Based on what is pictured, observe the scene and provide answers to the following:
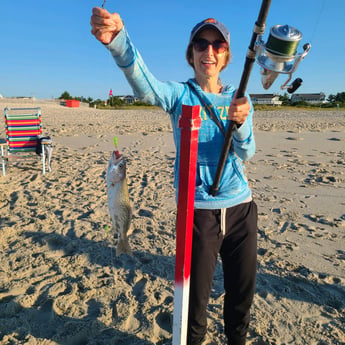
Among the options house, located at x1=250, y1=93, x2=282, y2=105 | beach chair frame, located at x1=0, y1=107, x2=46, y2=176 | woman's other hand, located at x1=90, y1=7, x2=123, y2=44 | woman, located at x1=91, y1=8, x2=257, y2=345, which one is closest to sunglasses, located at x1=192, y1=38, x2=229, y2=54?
woman, located at x1=91, y1=8, x2=257, y2=345

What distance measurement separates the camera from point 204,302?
6.77 feet

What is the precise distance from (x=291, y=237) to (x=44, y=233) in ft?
11.5

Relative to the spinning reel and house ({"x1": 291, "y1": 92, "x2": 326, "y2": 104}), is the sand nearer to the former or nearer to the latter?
house ({"x1": 291, "y1": 92, "x2": 326, "y2": 104})

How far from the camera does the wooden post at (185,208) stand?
5.10 feet

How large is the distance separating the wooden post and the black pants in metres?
0.21

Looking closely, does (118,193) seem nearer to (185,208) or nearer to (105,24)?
(185,208)

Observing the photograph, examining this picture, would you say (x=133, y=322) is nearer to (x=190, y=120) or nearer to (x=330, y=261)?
(x=190, y=120)

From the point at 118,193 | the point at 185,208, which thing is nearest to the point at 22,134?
the point at 118,193

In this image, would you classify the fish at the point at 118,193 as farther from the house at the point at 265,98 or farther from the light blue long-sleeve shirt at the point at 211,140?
the house at the point at 265,98

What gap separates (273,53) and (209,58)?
635mm

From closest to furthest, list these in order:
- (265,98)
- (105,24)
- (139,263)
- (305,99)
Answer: (105,24) < (265,98) < (139,263) < (305,99)

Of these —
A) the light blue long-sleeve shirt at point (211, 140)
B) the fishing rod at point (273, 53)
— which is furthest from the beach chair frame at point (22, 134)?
the fishing rod at point (273, 53)

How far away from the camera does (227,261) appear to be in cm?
213

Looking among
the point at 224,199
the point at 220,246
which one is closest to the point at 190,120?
the point at 224,199
